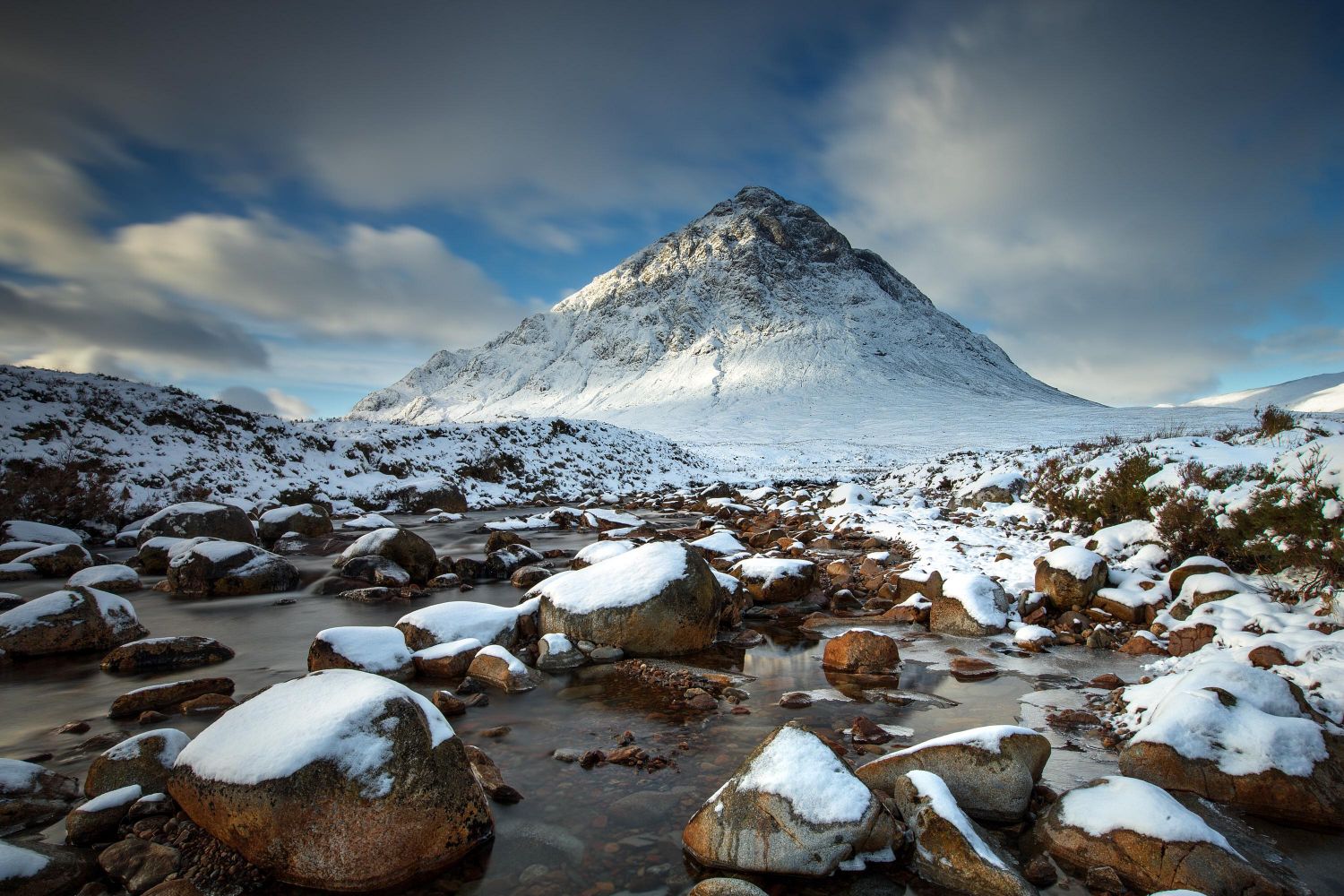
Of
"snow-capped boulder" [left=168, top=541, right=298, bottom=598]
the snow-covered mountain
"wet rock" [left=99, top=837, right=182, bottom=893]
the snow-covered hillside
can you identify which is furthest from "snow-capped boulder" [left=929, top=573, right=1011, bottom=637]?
the snow-covered mountain

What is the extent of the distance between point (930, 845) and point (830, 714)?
273 centimetres

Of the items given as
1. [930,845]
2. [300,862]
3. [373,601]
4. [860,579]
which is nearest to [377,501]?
[373,601]

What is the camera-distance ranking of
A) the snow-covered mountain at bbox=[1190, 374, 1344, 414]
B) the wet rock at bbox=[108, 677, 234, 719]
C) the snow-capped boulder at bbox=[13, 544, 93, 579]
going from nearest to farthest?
the wet rock at bbox=[108, 677, 234, 719] → the snow-capped boulder at bbox=[13, 544, 93, 579] → the snow-covered mountain at bbox=[1190, 374, 1344, 414]

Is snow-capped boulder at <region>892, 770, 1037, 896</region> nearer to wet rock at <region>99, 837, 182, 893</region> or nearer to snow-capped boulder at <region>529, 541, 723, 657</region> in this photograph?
snow-capped boulder at <region>529, 541, 723, 657</region>

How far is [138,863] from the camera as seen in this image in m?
4.05

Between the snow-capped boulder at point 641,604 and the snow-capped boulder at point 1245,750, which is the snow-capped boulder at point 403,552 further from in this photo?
the snow-capped boulder at point 1245,750

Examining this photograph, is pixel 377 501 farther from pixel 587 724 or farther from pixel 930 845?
pixel 930 845

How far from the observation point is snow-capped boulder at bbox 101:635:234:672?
8148mm

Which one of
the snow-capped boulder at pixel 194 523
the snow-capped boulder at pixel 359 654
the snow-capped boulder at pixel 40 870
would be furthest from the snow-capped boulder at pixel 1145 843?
the snow-capped boulder at pixel 194 523

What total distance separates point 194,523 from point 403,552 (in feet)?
20.7

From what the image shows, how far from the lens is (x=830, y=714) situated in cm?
683

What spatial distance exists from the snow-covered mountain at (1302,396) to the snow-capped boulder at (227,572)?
2378 inches

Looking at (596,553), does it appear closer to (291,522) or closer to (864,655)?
(864,655)

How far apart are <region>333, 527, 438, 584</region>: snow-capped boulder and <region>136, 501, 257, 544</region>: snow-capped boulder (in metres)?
4.23
